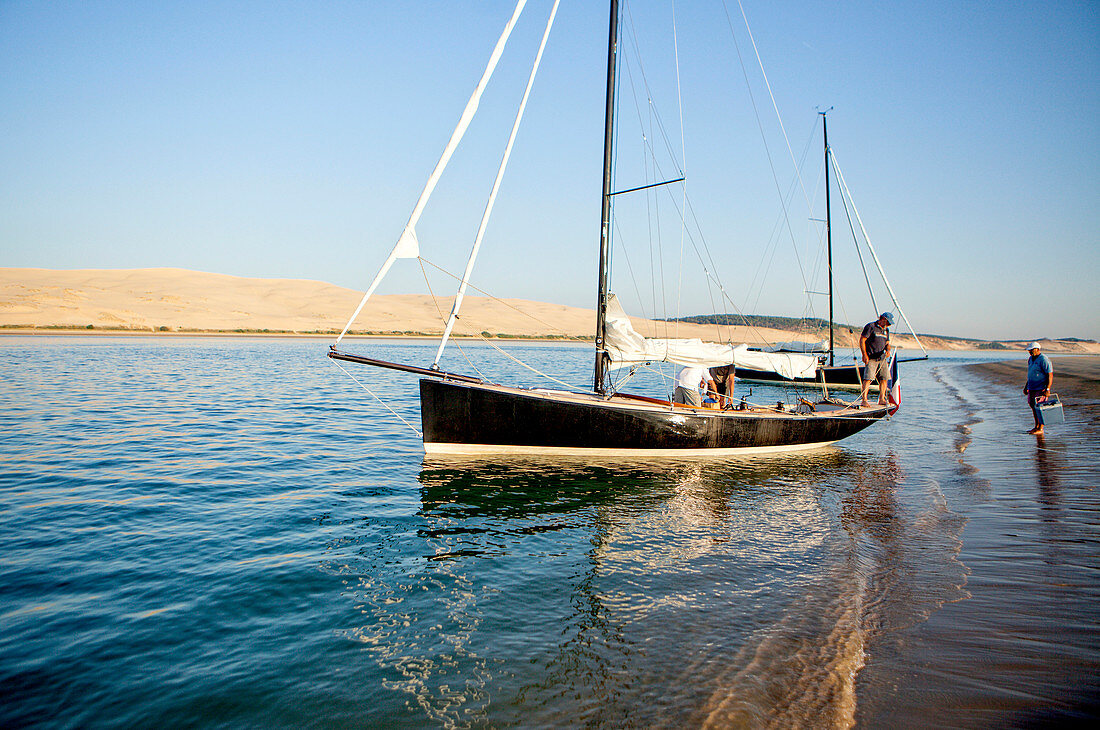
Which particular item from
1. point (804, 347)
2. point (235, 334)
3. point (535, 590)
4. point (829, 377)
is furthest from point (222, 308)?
point (535, 590)

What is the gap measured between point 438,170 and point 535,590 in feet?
25.5

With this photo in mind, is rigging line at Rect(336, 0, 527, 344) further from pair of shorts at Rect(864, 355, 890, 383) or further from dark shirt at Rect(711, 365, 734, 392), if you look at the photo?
pair of shorts at Rect(864, 355, 890, 383)

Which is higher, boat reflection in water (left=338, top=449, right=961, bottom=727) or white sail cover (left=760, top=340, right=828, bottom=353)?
white sail cover (left=760, top=340, right=828, bottom=353)

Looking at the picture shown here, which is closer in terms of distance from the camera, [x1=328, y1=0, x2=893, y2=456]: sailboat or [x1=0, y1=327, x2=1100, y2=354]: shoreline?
[x1=328, y1=0, x2=893, y2=456]: sailboat

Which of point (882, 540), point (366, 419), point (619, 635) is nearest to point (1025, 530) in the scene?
point (882, 540)

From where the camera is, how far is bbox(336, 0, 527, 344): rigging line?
33.1ft

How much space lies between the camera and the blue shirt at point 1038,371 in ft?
47.5

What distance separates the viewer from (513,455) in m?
12.3

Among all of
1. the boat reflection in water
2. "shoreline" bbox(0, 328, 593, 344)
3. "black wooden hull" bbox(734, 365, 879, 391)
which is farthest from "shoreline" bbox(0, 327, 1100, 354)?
the boat reflection in water

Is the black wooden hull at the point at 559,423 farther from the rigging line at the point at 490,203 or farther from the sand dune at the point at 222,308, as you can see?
the sand dune at the point at 222,308

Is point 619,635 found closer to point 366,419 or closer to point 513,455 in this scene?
point 513,455

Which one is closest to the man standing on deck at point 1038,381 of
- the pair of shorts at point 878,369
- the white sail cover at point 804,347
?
the pair of shorts at point 878,369

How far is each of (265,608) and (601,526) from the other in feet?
14.5

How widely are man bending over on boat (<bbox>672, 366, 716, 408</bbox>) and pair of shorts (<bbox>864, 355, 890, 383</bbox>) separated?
462 centimetres
